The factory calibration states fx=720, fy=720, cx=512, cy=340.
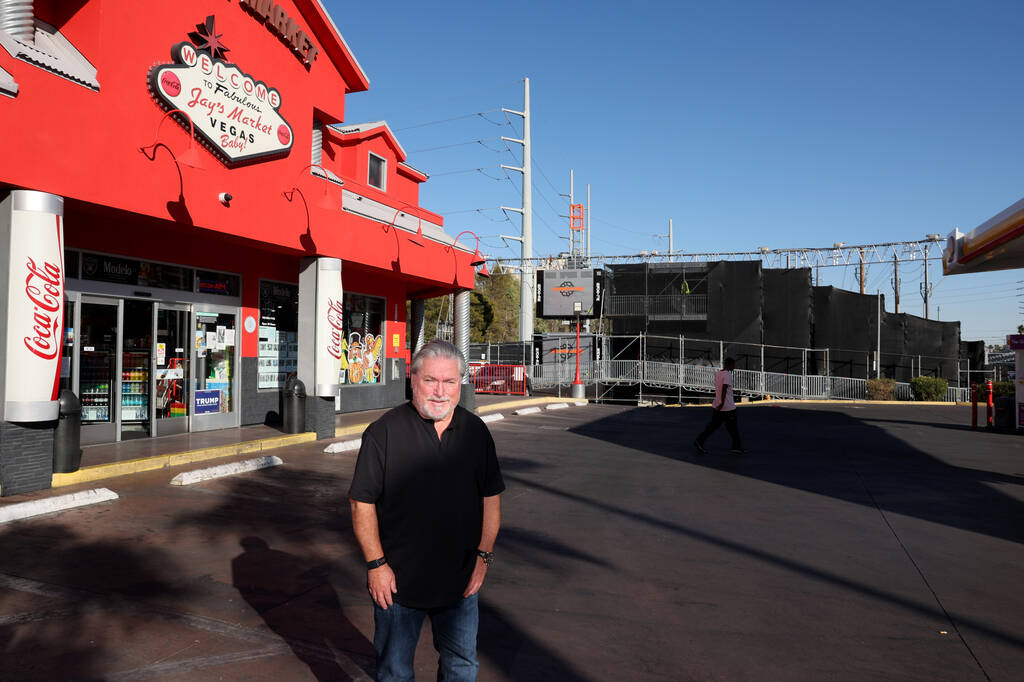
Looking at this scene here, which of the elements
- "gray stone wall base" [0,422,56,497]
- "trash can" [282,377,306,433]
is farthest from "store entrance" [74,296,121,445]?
"trash can" [282,377,306,433]

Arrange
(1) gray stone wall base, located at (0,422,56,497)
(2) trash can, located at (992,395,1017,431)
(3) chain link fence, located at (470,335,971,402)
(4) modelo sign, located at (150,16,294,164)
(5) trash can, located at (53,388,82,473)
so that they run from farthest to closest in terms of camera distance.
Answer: (3) chain link fence, located at (470,335,971,402), (2) trash can, located at (992,395,1017,431), (4) modelo sign, located at (150,16,294,164), (5) trash can, located at (53,388,82,473), (1) gray stone wall base, located at (0,422,56,497)

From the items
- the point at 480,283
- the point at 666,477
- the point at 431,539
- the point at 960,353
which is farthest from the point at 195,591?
the point at 480,283

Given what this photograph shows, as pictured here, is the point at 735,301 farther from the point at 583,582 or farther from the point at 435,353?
the point at 435,353

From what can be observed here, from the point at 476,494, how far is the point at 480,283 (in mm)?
72088

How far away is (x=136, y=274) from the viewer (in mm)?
12133

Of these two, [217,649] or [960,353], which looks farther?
[960,353]

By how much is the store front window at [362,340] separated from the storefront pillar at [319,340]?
4.10 m

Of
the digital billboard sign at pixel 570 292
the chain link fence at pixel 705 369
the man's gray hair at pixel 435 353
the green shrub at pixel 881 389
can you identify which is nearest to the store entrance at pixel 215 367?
the man's gray hair at pixel 435 353

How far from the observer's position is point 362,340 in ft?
62.4

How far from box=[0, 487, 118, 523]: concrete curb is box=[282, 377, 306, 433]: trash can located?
4.95m

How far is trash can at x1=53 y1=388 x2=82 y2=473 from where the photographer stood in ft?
28.9

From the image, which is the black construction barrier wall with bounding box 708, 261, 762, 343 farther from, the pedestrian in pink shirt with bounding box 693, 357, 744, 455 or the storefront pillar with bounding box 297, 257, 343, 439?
the storefront pillar with bounding box 297, 257, 343, 439

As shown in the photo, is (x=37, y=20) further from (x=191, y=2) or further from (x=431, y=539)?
(x=431, y=539)

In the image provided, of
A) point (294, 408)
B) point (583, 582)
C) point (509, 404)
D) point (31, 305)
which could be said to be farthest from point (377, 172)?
point (583, 582)
